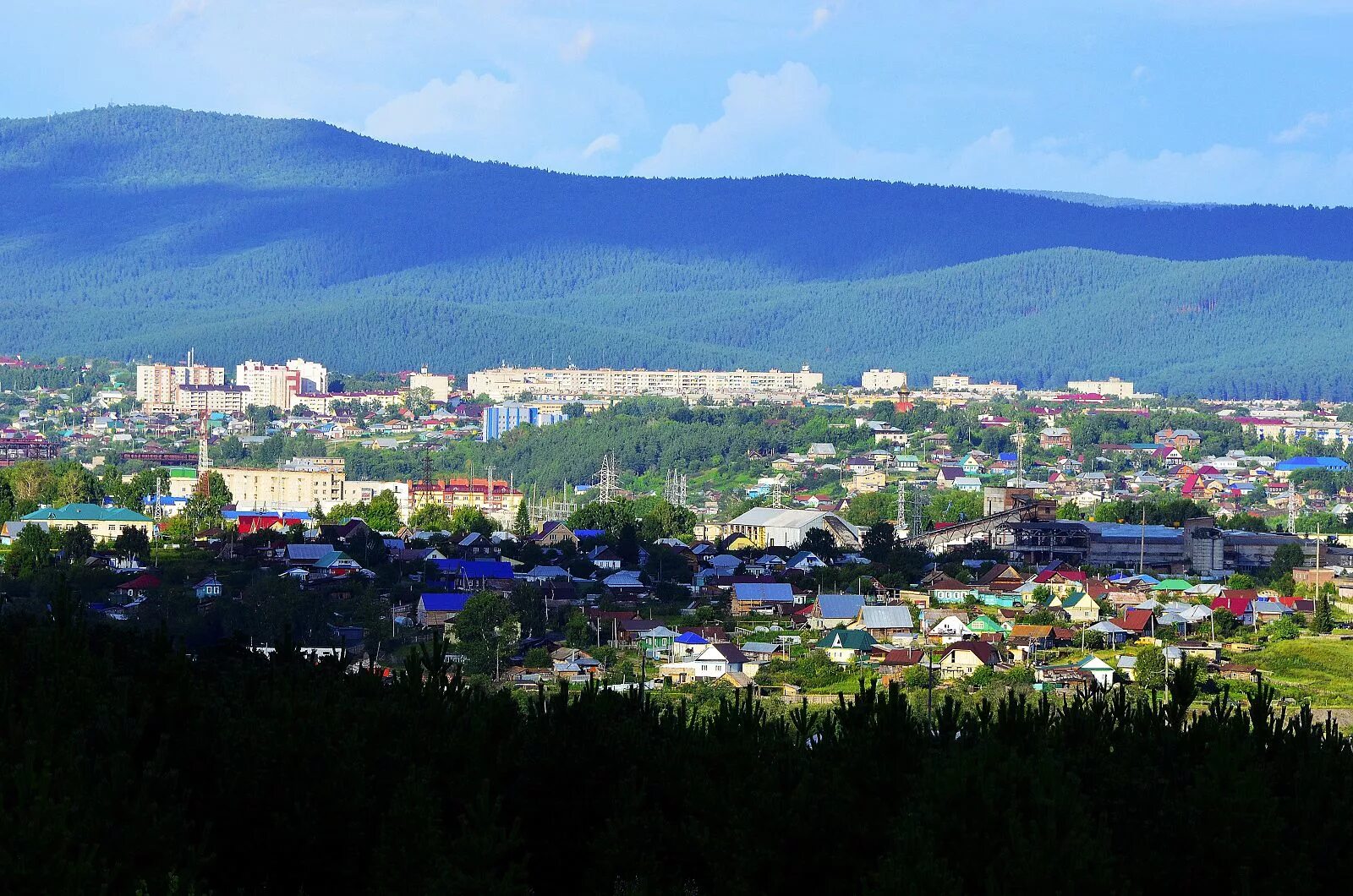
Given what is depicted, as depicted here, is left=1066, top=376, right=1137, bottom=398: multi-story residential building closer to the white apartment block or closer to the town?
the town

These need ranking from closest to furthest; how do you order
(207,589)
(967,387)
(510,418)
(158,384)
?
1. (207,589)
2. (510,418)
3. (158,384)
4. (967,387)

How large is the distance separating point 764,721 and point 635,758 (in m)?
1.90

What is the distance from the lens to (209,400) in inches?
3907

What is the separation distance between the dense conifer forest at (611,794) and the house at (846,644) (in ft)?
42.5

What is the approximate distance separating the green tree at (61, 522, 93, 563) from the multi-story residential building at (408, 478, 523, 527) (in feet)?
59.4

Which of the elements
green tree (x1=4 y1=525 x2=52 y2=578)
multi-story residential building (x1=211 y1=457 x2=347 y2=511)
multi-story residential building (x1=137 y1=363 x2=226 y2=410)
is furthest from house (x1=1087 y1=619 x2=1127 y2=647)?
multi-story residential building (x1=137 y1=363 x2=226 y2=410)

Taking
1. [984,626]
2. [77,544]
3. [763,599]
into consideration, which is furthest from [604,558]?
[984,626]

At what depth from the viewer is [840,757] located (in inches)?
533

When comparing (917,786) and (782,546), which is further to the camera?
(782,546)

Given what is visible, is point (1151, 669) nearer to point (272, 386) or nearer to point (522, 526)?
point (522, 526)

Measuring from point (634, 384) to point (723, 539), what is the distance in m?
62.0

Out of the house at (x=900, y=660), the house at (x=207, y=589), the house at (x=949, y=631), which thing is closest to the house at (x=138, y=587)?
the house at (x=207, y=589)

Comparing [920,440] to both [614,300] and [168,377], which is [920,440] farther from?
[614,300]

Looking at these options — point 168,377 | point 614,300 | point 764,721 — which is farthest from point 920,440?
point 614,300
